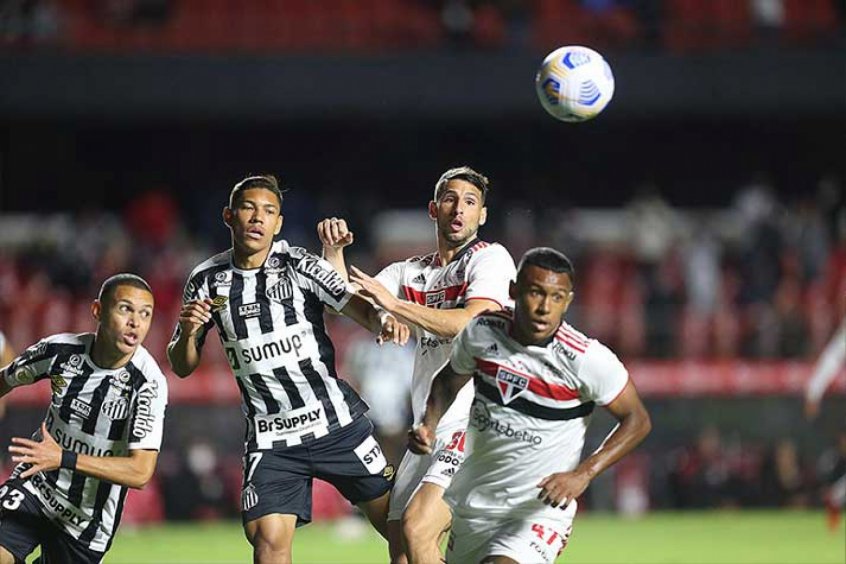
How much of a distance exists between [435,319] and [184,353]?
1.33 m

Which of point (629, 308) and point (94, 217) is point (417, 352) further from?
point (94, 217)

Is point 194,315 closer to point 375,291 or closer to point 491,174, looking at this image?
point 375,291

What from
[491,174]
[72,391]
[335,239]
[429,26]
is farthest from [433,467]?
[491,174]

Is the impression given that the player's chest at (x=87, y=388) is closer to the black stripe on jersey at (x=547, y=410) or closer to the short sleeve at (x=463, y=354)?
the short sleeve at (x=463, y=354)

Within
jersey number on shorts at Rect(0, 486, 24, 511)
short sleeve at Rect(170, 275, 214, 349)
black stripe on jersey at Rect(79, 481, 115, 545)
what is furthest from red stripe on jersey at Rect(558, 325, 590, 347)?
jersey number on shorts at Rect(0, 486, 24, 511)

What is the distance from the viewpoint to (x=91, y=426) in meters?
7.39

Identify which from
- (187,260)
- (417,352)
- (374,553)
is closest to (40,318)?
(187,260)

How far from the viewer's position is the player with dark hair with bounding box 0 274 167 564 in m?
7.33

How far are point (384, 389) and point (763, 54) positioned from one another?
8.79 metres

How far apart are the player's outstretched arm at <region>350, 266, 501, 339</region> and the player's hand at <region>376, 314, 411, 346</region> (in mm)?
70

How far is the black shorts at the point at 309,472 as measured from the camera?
7.53 metres

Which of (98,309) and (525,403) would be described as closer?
(525,403)

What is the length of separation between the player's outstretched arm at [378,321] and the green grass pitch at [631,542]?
199 inches

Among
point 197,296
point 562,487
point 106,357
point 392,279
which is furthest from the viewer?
point 392,279
